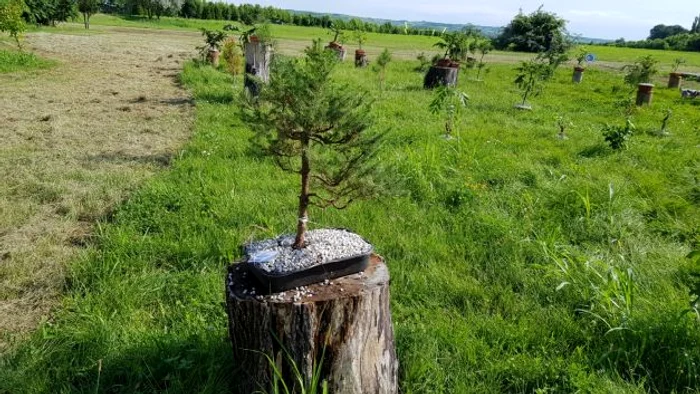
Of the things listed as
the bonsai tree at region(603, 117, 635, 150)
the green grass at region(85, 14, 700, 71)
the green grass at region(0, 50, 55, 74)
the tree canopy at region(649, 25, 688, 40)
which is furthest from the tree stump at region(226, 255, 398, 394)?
the tree canopy at region(649, 25, 688, 40)

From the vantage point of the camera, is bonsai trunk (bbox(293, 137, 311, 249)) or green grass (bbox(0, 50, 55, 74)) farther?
green grass (bbox(0, 50, 55, 74))

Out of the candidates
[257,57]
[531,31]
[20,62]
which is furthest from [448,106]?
[531,31]

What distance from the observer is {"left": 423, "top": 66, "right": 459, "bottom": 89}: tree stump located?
1301 centimetres

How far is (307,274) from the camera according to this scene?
2.22 meters

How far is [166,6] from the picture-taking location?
54812 millimetres

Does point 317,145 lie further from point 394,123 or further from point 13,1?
point 13,1

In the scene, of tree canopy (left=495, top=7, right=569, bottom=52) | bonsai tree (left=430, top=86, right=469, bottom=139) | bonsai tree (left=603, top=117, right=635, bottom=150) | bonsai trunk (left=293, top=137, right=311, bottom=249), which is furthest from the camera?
tree canopy (left=495, top=7, right=569, bottom=52)

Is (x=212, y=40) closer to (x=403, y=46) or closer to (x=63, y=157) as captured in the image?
(x=63, y=157)

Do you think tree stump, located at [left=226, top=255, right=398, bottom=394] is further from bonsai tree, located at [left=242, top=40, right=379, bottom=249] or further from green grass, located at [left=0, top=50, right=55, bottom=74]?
Result: green grass, located at [left=0, top=50, right=55, bottom=74]

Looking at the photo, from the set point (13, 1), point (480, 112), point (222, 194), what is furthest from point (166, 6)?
point (222, 194)

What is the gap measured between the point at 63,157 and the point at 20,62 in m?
10.1

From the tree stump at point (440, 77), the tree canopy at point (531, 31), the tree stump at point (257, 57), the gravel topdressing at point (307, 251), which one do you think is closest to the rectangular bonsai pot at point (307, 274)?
the gravel topdressing at point (307, 251)

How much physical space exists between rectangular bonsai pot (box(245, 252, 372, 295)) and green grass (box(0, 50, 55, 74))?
45.7 ft

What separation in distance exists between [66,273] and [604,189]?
5200mm
